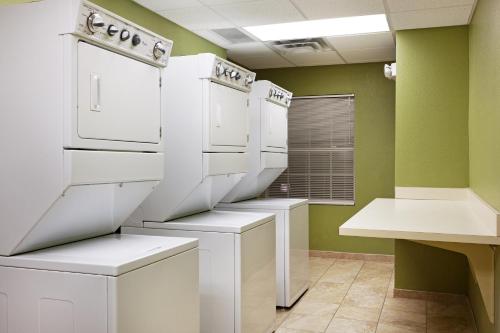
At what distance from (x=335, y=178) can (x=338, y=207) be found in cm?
38

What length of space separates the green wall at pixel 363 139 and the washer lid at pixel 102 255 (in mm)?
4007

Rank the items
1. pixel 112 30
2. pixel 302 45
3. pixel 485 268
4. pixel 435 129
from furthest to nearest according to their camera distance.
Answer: pixel 302 45
pixel 435 129
pixel 485 268
pixel 112 30

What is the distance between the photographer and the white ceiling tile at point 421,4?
3.76 metres

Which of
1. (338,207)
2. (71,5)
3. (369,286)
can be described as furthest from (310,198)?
(71,5)

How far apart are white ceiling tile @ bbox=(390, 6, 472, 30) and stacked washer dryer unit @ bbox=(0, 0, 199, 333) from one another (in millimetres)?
2565

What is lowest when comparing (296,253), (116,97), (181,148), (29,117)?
(296,253)

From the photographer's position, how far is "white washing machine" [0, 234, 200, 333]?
2.04 m

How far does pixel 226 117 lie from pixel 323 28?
1.67 metres

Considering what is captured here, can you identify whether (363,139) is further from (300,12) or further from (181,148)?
(181,148)

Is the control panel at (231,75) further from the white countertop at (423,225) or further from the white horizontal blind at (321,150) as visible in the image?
the white horizontal blind at (321,150)

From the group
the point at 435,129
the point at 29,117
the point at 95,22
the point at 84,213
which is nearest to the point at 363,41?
the point at 435,129

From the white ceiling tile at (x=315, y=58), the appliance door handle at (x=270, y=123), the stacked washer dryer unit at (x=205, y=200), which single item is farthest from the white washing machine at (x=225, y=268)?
the white ceiling tile at (x=315, y=58)

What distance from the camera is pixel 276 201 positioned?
4.66m

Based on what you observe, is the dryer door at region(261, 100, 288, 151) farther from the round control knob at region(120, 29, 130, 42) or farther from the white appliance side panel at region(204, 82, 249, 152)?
the round control knob at region(120, 29, 130, 42)
